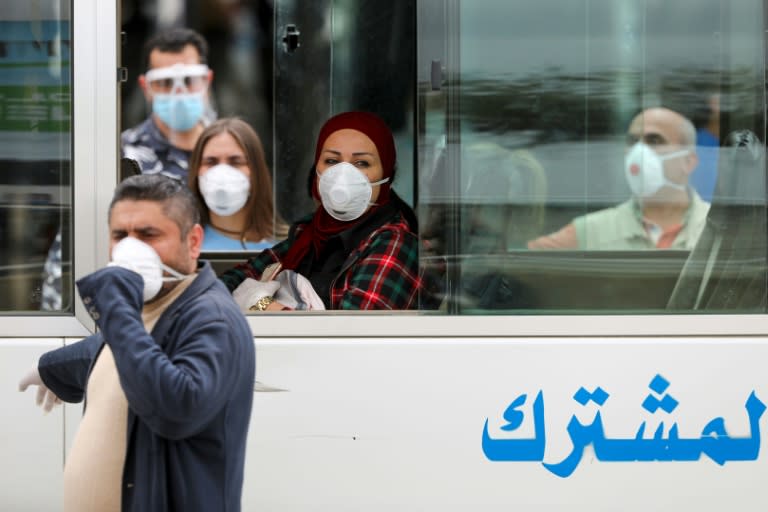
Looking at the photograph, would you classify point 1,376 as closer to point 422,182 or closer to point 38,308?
point 38,308

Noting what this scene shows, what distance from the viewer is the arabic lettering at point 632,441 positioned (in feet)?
11.1

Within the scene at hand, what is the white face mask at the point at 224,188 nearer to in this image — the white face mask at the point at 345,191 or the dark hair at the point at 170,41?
the dark hair at the point at 170,41

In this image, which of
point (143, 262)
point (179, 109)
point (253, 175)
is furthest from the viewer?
point (179, 109)

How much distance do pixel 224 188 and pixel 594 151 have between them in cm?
195

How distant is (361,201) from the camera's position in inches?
154

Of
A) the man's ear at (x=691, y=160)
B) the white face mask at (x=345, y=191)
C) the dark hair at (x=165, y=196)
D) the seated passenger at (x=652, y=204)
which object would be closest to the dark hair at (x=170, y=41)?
the white face mask at (x=345, y=191)

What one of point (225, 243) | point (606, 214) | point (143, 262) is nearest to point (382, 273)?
point (606, 214)

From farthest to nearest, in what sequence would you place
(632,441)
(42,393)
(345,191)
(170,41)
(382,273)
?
(170,41)
(345,191)
(382,273)
(632,441)
(42,393)

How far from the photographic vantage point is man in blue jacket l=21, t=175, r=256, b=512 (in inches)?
85.4

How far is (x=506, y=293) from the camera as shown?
3447 millimetres

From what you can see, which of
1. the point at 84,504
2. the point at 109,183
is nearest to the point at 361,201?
the point at 109,183

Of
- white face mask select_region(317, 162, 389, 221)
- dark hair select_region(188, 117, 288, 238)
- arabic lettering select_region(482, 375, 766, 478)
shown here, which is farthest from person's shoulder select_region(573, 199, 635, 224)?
dark hair select_region(188, 117, 288, 238)

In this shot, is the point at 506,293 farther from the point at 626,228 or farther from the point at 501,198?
the point at 626,228

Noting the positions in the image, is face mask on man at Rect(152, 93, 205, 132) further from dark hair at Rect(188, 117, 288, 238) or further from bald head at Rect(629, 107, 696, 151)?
bald head at Rect(629, 107, 696, 151)
